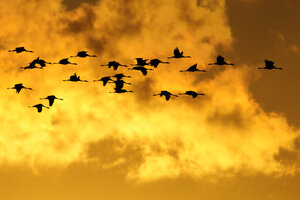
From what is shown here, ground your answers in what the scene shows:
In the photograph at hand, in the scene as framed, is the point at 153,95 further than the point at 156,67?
Yes

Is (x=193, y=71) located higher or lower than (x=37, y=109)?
higher

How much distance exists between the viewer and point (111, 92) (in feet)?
229

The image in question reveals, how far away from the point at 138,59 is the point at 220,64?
305 inches

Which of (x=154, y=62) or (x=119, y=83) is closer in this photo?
(x=154, y=62)

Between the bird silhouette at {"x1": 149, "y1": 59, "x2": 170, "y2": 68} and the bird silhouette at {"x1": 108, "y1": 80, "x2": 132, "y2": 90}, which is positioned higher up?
the bird silhouette at {"x1": 149, "y1": 59, "x2": 170, "y2": 68}

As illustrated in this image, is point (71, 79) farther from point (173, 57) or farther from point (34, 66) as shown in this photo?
point (173, 57)

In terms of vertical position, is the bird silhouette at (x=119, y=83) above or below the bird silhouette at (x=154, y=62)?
below

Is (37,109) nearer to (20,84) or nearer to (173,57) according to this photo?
(20,84)

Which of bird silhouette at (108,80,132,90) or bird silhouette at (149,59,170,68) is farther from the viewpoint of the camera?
bird silhouette at (108,80,132,90)

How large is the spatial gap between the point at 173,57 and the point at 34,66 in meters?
12.6

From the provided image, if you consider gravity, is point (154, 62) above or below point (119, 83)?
above

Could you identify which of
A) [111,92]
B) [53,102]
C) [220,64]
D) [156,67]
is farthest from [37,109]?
[220,64]

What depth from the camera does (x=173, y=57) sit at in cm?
7100

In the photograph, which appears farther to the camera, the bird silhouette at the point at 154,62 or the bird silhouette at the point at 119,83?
the bird silhouette at the point at 119,83
